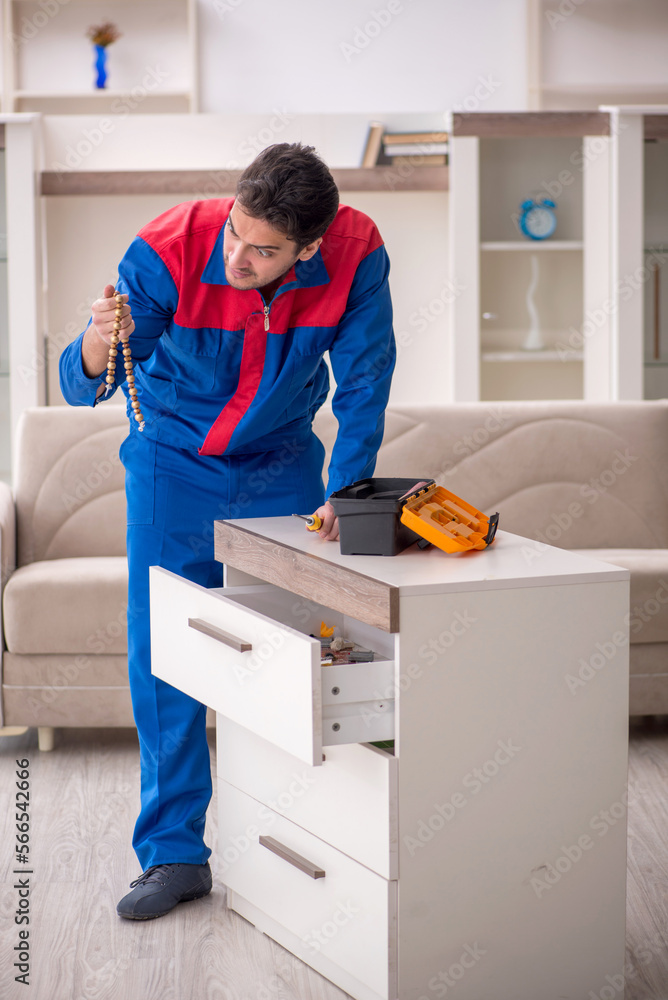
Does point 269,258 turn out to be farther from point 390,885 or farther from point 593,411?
point 593,411

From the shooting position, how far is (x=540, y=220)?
11.3ft

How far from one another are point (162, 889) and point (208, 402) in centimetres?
82

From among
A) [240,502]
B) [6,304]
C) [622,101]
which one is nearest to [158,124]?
[6,304]

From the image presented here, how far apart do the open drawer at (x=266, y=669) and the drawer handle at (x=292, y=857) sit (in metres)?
0.25

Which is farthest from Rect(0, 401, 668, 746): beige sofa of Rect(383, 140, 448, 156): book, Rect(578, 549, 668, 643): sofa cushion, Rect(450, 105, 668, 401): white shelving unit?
Rect(383, 140, 448, 156): book

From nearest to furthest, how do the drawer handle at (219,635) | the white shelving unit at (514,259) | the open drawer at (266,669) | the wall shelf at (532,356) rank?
1. the open drawer at (266,669)
2. the drawer handle at (219,635)
3. the white shelving unit at (514,259)
4. the wall shelf at (532,356)

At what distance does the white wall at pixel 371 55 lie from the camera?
3.65 metres

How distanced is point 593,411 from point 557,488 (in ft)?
0.83

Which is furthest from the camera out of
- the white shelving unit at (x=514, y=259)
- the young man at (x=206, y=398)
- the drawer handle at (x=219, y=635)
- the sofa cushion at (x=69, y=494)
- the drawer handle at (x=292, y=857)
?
the white shelving unit at (x=514, y=259)

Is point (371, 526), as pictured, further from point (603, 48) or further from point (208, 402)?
point (603, 48)

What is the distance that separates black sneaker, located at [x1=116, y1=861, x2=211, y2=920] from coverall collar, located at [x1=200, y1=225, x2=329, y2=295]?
0.99 metres

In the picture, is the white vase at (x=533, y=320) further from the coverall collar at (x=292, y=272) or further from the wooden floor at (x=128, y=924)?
the coverall collar at (x=292, y=272)

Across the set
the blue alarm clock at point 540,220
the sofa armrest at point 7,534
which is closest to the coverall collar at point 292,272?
the sofa armrest at point 7,534

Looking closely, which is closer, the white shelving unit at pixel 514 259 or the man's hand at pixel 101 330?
the man's hand at pixel 101 330
